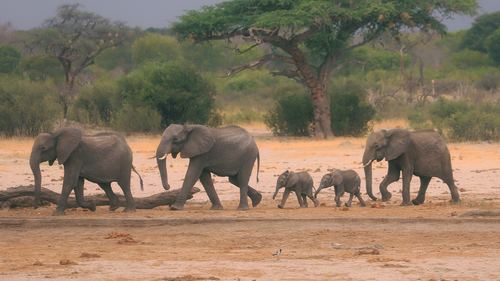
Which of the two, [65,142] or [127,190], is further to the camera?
[127,190]

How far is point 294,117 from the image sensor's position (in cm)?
2745

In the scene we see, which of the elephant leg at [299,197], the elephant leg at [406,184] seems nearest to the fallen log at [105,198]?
the elephant leg at [299,197]

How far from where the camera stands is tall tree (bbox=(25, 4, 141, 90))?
150ft

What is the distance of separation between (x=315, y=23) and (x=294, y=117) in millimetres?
5375

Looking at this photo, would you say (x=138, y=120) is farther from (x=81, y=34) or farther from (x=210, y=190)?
(x=81, y=34)

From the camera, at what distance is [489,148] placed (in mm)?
19375

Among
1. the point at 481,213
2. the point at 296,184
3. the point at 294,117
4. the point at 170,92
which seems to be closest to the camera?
the point at 481,213

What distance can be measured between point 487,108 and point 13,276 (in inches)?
963

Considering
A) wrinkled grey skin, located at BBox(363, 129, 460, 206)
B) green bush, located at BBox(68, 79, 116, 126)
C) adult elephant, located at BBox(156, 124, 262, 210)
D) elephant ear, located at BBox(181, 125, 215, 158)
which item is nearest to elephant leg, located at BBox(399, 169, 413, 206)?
wrinkled grey skin, located at BBox(363, 129, 460, 206)

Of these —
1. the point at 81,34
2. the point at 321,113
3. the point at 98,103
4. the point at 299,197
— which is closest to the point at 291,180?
Result: the point at 299,197

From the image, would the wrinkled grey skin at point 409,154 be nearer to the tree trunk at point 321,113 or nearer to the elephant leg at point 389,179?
the elephant leg at point 389,179

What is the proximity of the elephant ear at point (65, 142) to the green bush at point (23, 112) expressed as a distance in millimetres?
15104

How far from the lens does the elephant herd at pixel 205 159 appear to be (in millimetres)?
8477

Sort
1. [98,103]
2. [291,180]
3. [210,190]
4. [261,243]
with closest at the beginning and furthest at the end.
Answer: [261,243] < [210,190] < [291,180] < [98,103]
